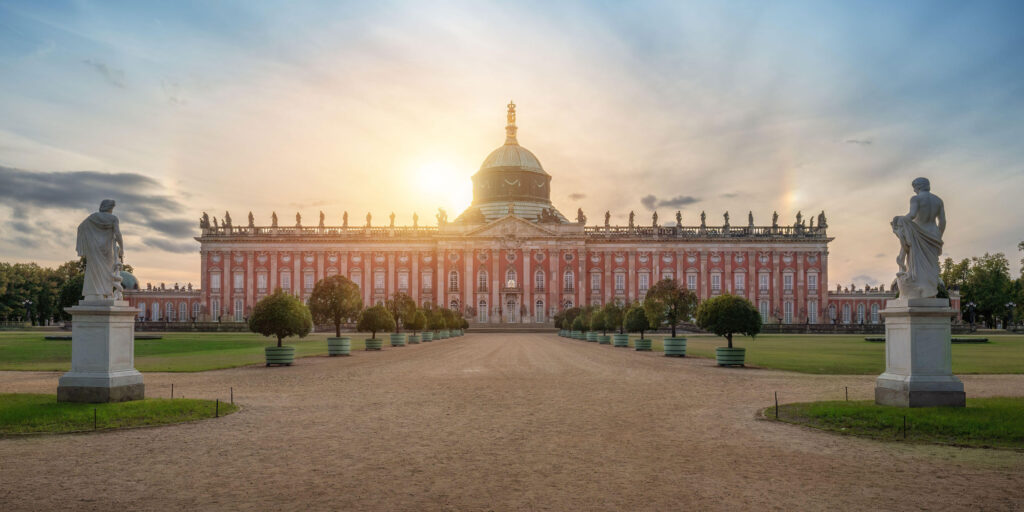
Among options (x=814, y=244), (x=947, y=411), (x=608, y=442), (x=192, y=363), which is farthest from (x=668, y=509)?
(x=814, y=244)

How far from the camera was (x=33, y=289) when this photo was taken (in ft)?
305

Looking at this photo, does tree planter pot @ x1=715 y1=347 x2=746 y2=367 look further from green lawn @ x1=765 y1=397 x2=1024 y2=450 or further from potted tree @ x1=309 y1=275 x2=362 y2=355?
potted tree @ x1=309 y1=275 x2=362 y2=355

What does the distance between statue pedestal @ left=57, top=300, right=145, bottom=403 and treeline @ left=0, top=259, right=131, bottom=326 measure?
80.0 meters

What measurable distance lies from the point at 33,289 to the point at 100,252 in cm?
9338

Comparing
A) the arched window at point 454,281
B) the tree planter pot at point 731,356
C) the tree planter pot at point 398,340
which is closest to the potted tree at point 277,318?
the tree planter pot at point 731,356

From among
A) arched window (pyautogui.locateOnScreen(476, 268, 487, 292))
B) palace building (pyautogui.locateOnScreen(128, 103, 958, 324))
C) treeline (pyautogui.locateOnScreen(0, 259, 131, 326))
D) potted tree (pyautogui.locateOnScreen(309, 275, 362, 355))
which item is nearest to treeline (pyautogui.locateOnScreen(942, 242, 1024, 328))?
palace building (pyautogui.locateOnScreen(128, 103, 958, 324))

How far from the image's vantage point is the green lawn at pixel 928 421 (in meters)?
11.4

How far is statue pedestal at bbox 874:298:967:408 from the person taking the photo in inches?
523

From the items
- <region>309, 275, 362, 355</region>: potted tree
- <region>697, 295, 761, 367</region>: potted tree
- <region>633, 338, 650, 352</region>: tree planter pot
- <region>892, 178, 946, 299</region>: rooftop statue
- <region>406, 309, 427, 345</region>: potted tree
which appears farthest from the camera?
<region>406, 309, 427, 345</region>: potted tree

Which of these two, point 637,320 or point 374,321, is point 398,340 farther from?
point 637,320

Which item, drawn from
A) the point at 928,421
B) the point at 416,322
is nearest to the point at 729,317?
the point at 928,421

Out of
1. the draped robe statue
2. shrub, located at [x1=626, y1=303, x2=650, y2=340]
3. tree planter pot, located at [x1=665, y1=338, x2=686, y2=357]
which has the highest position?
the draped robe statue

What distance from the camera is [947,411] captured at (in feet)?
41.8

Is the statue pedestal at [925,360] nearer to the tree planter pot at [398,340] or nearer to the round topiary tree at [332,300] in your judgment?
the round topiary tree at [332,300]
